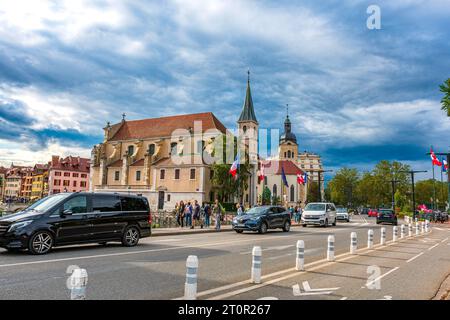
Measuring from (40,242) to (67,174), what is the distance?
107 m

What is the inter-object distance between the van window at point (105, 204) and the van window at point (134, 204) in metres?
0.28

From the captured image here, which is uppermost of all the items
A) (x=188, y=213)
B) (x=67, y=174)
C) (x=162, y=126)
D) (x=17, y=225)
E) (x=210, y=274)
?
(x=162, y=126)

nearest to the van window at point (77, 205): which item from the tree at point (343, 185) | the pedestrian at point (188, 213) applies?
the pedestrian at point (188, 213)

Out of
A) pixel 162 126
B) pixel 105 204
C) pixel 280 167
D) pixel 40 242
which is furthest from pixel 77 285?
pixel 280 167

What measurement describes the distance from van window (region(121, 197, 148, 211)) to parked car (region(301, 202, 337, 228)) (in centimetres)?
2032

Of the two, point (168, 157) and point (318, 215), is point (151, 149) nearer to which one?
point (168, 157)

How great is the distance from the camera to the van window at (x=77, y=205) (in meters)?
12.5

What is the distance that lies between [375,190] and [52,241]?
337 ft

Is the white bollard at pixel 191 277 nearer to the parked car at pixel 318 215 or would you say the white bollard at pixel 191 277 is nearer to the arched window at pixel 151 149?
the parked car at pixel 318 215

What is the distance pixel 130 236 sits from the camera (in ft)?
47.6

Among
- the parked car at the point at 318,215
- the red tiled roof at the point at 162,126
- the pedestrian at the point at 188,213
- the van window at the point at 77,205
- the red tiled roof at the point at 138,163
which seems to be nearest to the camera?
the van window at the point at 77,205

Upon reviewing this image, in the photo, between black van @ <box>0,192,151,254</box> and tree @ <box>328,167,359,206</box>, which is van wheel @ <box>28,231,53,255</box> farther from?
tree @ <box>328,167,359,206</box>
